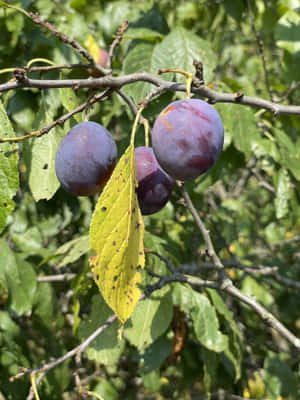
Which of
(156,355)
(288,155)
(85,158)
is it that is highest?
(85,158)

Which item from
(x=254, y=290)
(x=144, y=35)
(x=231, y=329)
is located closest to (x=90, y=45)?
(x=144, y=35)

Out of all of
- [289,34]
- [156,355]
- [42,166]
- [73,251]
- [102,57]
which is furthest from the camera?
[102,57]

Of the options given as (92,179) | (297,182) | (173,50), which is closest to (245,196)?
(297,182)

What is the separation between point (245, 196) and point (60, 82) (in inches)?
143

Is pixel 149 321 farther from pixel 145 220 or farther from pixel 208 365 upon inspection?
pixel 145 220

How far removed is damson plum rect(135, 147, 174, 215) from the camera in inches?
37.0

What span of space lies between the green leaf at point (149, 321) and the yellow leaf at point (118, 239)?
0.50m

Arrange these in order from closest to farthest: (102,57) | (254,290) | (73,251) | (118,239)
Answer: (118,239) → (73,251) → (102,57) → (254,290)

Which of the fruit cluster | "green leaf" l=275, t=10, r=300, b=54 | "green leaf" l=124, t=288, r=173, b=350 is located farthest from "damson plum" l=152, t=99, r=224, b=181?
"green leaf" l=275, t=10, r=300, b=54

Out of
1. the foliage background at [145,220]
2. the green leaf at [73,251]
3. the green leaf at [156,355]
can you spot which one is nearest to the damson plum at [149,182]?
the foliage background at [145,220]

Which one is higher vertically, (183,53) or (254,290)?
(183,53)

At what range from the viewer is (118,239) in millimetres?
730

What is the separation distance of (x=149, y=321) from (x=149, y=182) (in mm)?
529

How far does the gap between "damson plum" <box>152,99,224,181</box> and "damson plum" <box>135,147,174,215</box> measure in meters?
0.13
